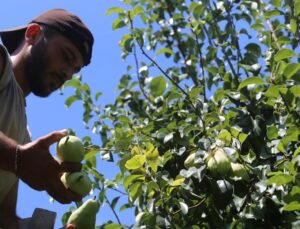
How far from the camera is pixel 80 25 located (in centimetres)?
211

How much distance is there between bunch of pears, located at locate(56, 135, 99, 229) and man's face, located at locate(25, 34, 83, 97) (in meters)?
0.32

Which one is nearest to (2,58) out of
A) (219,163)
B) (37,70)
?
(37,70)

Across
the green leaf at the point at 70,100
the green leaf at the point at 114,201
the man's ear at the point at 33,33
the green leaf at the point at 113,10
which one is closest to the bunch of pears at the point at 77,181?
the man's ear at the point at 33,33

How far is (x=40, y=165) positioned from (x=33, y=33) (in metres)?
0.81

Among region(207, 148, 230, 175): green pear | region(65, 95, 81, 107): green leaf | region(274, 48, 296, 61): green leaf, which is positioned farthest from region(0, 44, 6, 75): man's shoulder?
region(65, 95, 81, 107): green leaf

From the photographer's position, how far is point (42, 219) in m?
1.71

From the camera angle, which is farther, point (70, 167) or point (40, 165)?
point (70, 167)

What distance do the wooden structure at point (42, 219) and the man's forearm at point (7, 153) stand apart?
32 centimetres

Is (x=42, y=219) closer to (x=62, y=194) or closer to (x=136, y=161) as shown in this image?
(x=62, y=194)

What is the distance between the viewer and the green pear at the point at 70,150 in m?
1.71

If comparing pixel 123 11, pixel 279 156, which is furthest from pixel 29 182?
pixel 123 11

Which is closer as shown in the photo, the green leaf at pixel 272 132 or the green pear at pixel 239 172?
the green pear at pixel 239 172

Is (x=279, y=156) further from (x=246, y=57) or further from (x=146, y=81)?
(x=146, y=81)

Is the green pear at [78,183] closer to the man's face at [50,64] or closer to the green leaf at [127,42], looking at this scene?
the man's face at [50,64]
